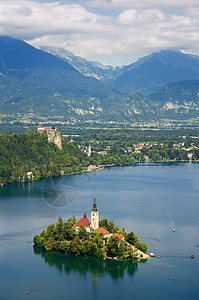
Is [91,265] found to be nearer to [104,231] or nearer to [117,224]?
[104,231]

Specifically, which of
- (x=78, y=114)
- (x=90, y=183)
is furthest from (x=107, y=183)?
(x=78, y=114)

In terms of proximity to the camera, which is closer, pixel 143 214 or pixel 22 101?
pixel 143 214

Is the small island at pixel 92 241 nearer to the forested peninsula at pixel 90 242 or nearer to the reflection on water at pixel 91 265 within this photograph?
the forested peninsula at pixel 90 242

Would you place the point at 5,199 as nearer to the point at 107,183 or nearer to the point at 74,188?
the point at 74,188

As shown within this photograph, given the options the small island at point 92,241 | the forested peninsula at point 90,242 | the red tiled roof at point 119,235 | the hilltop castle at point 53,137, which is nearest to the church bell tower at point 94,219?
the small island at point 92,241

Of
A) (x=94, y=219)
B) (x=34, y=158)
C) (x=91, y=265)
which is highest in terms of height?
(x=34, y=158)

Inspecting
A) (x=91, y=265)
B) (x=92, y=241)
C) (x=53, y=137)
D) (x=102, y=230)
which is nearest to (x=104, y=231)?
(x=102, y=230)
